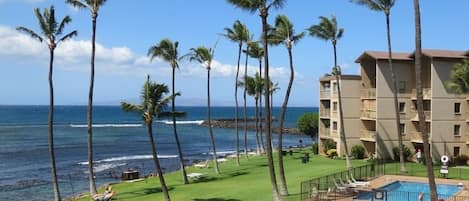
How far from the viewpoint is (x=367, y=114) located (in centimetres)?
5434

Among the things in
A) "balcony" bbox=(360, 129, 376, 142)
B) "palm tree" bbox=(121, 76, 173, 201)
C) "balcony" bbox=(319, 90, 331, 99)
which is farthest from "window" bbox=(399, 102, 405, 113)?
"palm tree" bbox=(121, 76, 173, 201)

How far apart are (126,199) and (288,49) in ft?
45.1

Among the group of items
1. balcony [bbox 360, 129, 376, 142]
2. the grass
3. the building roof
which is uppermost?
the building roof

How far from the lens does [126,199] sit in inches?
1380

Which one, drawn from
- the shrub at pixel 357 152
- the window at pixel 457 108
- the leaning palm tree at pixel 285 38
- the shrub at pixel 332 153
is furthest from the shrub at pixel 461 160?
the leaning palm tree at pixel 285 38

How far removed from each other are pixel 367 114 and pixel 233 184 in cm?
2104

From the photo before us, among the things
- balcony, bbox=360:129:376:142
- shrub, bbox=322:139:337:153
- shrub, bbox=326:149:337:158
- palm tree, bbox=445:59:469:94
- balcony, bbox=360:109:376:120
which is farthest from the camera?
shrub, bbox=322:139:337:153

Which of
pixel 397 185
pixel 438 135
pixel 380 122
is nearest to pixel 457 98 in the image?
pixel 438 135

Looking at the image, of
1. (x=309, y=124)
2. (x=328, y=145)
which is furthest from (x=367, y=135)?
(x=309, y=124)

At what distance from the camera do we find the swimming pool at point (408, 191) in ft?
101

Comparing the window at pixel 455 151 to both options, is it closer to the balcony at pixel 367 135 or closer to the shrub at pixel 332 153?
the balcony at pixel 367 135

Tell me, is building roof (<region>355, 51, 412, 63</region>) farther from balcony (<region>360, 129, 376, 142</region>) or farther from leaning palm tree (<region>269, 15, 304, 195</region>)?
leaning palm tree (<region>269, 15, 304, 195</region>)

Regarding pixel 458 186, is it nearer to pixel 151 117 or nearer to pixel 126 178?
pixel 151 117

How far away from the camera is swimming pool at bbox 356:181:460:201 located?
30.8 metres
